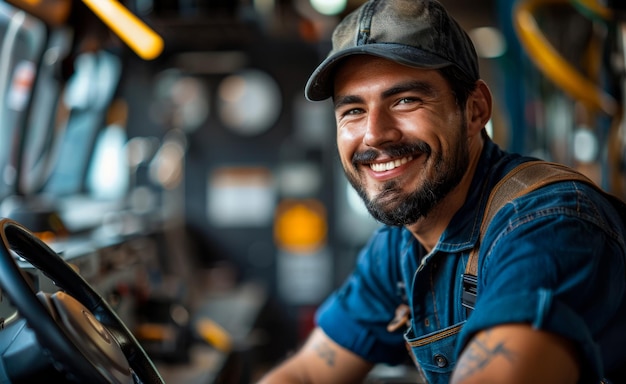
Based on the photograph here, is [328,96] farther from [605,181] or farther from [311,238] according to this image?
[311,238]

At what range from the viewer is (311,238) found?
6395 mm

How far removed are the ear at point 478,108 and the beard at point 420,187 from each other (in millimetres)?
78

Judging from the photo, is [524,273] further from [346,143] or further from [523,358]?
[346,143]

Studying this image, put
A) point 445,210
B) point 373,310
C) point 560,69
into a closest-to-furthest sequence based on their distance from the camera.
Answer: point 445,210 → point 373,310 → point 560,69

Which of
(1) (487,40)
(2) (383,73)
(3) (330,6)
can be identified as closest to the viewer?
(2) (383,73)

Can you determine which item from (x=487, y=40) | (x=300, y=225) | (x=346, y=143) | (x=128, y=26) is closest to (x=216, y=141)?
(x=300, y=225)

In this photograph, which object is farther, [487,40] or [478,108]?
[487,40]

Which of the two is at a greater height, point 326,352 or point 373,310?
point 373,310

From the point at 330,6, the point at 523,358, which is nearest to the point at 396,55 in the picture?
the point at 523,358

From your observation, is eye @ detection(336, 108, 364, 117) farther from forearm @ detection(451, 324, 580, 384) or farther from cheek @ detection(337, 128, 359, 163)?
forearm @ detection(451, 324, 580, 384)

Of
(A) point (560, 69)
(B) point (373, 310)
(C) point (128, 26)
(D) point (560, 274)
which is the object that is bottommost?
(B) point (373, 310)

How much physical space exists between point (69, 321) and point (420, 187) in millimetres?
796

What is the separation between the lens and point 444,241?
1.57 metres

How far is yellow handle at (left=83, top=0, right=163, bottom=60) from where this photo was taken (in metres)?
2.22
